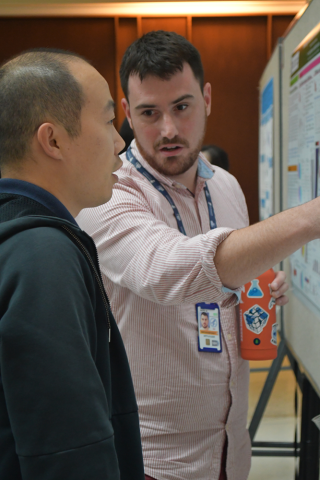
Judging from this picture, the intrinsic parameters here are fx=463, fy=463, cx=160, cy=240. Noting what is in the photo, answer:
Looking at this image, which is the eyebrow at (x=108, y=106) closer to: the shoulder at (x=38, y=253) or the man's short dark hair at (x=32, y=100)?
the man's short dark hair at (x=32, y=100)

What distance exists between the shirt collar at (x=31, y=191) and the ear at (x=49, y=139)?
0.21 ft

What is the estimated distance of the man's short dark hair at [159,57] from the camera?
125 cm

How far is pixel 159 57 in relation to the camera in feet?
4.10

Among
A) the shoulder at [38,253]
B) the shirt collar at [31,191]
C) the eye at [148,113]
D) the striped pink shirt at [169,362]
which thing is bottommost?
the striped pink shirt at [169,362]

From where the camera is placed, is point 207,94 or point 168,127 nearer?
point 168,127

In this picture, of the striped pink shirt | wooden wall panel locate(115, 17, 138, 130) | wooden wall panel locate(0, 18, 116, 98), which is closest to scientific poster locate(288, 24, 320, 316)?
the striped pink shirt

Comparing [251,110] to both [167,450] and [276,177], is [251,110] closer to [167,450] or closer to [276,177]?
[276,177]

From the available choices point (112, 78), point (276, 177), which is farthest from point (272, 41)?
point (276, 177)

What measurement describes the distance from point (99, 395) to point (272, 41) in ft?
15.3

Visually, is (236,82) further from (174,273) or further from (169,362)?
(174,273)

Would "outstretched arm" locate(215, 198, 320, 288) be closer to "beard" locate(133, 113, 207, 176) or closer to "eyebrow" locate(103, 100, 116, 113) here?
"eyebrow" locate(103, 100, 116, 113)

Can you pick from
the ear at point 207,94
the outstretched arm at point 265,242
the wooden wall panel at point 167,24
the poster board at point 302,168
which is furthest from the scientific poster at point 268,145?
the wooden wall panel at point 167,24

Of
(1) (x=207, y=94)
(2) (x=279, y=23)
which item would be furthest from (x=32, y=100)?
(2) (x=279, y=23)

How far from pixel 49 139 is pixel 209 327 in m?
0.69
